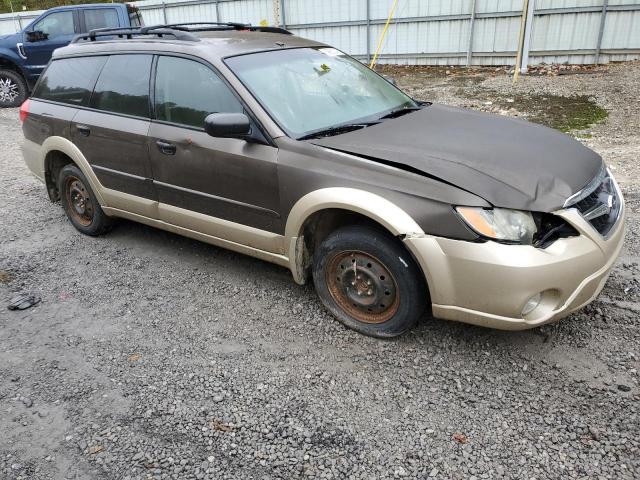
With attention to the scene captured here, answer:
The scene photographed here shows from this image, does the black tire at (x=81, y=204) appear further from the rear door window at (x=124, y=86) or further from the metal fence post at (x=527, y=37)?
the metal fence post at (x=527, y=37)

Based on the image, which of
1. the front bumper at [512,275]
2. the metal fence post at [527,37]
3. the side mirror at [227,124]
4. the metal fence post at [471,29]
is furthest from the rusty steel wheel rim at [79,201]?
the metal fence post at [471,29]

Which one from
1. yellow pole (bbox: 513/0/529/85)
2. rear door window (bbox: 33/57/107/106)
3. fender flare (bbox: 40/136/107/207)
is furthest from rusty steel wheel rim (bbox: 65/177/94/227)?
yellow pole (bbox: 513/0/529/85)

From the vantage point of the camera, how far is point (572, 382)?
2945mm

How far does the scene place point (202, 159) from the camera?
12.6 feet

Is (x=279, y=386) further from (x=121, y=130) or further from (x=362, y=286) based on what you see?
(x=121, y=130)

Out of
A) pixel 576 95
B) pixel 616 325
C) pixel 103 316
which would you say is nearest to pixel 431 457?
pixel 616 325

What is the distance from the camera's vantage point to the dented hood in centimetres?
A: 291

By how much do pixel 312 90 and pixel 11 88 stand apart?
1161 cm

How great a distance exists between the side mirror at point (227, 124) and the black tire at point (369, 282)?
887mm

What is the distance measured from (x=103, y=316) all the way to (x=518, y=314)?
2.80m

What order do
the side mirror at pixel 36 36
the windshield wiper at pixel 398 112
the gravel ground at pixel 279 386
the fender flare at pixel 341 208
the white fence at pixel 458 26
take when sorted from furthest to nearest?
1. the side mirror at pixel 36 36
2. the white fence at pixel 458 26
3. the windshield wiper at pixel 398 112
4. the fender flare at pixel 341 208
5. the gravel ground at pixel 279 386

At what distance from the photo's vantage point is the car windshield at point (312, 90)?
3680 millimetres

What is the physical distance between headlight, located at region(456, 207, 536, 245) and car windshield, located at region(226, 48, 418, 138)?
121 cm

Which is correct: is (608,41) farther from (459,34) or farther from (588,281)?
(588,281)
